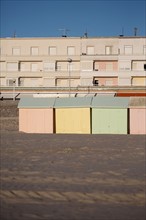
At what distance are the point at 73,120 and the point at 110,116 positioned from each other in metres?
1.88

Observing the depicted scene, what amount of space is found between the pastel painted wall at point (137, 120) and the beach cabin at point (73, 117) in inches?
83.4

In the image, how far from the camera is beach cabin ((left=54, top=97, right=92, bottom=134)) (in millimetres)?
19156

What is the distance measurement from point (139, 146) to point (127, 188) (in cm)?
689

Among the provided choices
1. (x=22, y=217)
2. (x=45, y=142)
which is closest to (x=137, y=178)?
(x=22, y=217)

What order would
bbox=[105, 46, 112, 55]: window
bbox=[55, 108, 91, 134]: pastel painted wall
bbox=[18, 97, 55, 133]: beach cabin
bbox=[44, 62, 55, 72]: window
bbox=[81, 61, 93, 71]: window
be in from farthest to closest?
bbox=[44, 62, 55, 72]: window → bbox=[105, 46, 112, 55]: window → bbox=[81, 61, 93, 71]: window → bbox=[18, 97, 55, 133]: beach cabin → bbox=[55, 108, 91, 134]: pastel painted wall

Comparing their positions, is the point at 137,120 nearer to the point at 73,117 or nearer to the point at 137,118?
the point at 137,118

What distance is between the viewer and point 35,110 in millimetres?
19797

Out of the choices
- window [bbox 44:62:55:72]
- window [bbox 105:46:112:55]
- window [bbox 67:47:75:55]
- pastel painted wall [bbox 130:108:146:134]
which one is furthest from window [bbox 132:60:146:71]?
pastel painted wall [bbox 130:108:146:134]

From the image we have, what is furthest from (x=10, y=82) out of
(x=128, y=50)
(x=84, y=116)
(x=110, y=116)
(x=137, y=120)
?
(x=137, y=120)

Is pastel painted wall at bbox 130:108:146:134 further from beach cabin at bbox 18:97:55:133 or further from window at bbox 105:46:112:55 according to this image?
window at bbox 105:46:112:55

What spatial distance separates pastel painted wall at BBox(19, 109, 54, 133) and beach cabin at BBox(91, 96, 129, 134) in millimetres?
2269

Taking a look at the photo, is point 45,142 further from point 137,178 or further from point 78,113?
point 137,178

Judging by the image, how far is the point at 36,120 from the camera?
19.8m

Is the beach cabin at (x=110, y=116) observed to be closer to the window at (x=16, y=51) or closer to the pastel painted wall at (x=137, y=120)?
the pastel painted wall at (x=137, y=120)
